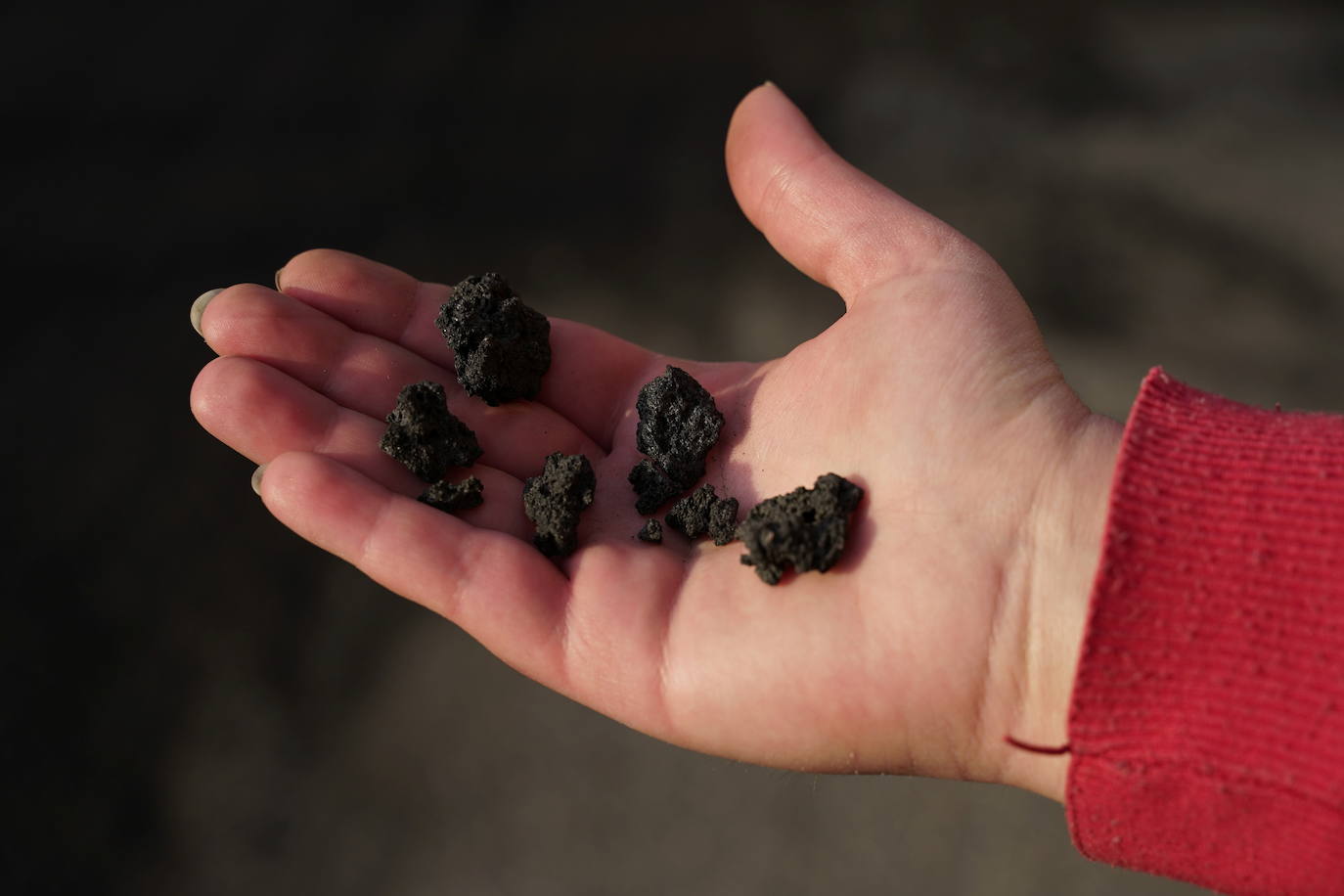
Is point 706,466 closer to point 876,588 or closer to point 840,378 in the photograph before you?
point 840,378

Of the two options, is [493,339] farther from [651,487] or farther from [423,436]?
[651,487]

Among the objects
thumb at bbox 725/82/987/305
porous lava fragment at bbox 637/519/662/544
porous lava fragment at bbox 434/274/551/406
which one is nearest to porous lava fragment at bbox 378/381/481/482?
porous lava fragment at bbox 434/274/551/406

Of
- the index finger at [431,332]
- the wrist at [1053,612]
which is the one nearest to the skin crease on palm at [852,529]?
the wrist at [1053,612]

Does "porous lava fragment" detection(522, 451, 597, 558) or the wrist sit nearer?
the wrist

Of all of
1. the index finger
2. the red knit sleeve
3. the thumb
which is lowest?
the red knit sleeve

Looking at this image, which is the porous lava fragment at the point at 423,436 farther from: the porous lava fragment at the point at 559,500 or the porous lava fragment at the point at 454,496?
the porous lava fragment at the point at 559,500

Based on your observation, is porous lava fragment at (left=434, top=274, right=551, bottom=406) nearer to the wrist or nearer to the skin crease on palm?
the skin crease on palm

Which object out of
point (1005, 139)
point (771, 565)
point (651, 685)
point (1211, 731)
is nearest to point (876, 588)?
point (771, 565)
